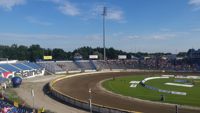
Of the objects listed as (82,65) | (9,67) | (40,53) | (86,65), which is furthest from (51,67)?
(40,53)

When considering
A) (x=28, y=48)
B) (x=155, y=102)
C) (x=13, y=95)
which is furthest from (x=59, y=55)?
(x=155, y=102)

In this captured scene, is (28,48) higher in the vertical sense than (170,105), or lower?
higher

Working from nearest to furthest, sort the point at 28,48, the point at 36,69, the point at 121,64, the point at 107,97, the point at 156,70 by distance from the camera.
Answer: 1. the point at 107,97
2. the point at 36,69
3. the point at 156,70
4. the point at 121,64
5. the point at 28,48

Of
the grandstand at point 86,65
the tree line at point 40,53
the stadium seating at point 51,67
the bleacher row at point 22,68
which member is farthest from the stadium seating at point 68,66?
the tree line at point 40,53

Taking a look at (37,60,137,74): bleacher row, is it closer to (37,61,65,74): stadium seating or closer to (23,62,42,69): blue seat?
(37,61,65,74): stadium seating

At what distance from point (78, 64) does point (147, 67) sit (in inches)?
940

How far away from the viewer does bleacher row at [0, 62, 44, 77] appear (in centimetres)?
6736

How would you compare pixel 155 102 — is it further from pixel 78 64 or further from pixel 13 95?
pixel 78 64

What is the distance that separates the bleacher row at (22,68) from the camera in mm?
67356

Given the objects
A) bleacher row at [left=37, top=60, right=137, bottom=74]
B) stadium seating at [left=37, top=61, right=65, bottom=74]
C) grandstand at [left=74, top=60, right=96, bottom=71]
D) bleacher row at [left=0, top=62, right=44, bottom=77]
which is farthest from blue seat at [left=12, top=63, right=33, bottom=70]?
grandstand at [left=74, top=60, right=96, bottom=71]

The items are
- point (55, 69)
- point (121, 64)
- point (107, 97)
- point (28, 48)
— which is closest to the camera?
point (107, 97)

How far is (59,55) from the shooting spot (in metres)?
159

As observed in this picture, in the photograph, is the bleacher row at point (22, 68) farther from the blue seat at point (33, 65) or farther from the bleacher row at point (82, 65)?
the bleacher row at point (82, 65)

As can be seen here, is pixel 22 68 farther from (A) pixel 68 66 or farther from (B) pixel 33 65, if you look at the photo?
(A) pixel 68 66
